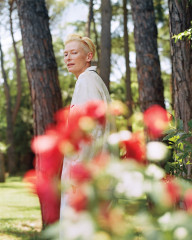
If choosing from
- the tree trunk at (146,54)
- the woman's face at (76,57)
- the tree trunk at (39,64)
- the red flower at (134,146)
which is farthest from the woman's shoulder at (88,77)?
the tree trunk at (146,54)

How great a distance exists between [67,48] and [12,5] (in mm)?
18003

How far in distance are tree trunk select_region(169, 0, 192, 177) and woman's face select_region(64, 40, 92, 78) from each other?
2038 mm

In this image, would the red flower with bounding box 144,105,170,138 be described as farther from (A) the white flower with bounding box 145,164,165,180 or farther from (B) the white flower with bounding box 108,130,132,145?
(A) the white flower with bounding box 145,164,165,180

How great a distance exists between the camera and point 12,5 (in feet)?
65.4

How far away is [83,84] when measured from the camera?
271 centimetres

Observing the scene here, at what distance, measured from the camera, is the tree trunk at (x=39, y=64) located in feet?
18.8

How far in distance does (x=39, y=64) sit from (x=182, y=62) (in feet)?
6.56

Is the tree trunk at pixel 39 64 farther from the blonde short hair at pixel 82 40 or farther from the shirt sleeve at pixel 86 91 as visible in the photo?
the shirt sleeve at pixel 86 91

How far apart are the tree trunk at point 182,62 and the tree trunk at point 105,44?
38.0 inches

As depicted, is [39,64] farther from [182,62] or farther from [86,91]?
[86,91]

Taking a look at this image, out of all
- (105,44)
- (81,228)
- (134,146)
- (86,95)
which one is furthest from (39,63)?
(81,228)

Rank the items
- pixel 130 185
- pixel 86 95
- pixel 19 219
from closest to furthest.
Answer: pixel 130 185
pixel 86 95
pixel 19 219

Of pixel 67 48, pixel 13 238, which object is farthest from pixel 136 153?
pixel 13 238

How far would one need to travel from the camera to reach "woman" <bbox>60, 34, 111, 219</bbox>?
2.44 m
